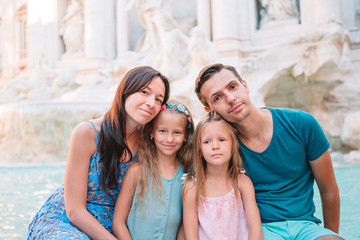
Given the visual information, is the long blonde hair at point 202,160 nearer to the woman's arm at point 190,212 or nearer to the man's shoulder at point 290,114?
the woman's arm at point 190,212

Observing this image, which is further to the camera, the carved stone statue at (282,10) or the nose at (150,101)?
the carved stone statue at (282,10)

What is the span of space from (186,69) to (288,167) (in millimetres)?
7497

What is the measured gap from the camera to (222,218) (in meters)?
1.64

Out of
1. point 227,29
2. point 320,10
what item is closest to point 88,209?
point 320,10

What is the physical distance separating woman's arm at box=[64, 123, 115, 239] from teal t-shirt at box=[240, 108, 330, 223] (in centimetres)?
75

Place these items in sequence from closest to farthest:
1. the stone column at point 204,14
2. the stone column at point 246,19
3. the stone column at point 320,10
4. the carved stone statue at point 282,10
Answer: the stone column at point 320,10 → the carved stone statue at point 282,10 → the stone column at point 246,19 → the stone column at point 204,14

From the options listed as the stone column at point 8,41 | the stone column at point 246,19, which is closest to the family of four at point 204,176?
the stone column at point 246,19

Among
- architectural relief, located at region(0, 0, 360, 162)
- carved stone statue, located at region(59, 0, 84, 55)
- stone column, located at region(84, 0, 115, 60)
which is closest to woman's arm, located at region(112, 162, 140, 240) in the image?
architectural relief, located at region(0, 0, 360, 162)

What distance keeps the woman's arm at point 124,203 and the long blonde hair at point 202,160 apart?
29 centimetres

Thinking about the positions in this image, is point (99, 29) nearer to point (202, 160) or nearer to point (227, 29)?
point (227, 29)

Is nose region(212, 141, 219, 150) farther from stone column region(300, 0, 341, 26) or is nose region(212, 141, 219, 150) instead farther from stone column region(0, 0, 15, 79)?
stone column region(0, 0, 15, 79)

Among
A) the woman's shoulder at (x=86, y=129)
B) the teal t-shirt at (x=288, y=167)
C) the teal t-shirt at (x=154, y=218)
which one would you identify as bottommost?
the teal t-shirt at (x=154, y=218)

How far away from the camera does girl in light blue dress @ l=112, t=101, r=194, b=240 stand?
1.68 meters

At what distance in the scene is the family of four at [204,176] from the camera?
164 cm
